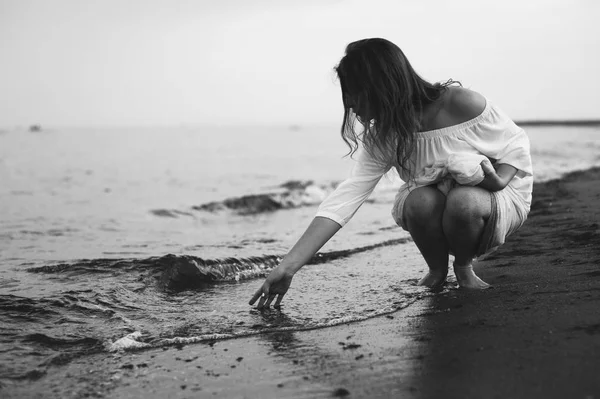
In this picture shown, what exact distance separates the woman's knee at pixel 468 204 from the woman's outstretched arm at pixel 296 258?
1.84 ft

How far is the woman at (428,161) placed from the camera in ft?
9.56

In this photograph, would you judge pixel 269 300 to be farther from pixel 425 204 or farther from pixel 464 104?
pixel 464 104

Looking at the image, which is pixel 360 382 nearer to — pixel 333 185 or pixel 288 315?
pixel 288 315

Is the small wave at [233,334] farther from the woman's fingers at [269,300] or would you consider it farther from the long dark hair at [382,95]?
the long dark hair at [382,95]

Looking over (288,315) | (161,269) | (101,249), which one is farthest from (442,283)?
(101,249)

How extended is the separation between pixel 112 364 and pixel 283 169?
54.9ft

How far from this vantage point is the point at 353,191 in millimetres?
3154

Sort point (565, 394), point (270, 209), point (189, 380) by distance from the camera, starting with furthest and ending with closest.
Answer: point (270, 209), point (189, 380), point (565, 394)

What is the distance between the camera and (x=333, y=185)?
14180 mm

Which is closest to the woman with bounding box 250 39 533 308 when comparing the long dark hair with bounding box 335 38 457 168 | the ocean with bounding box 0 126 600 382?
the long dark hair with bounding box 335 38 457 168

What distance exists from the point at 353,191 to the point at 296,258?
48 centimetres

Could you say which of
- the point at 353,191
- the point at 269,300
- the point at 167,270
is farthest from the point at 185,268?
the point at 353,191

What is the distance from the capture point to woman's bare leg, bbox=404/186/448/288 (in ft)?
10.3

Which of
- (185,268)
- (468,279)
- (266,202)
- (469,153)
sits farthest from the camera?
(266,202)
